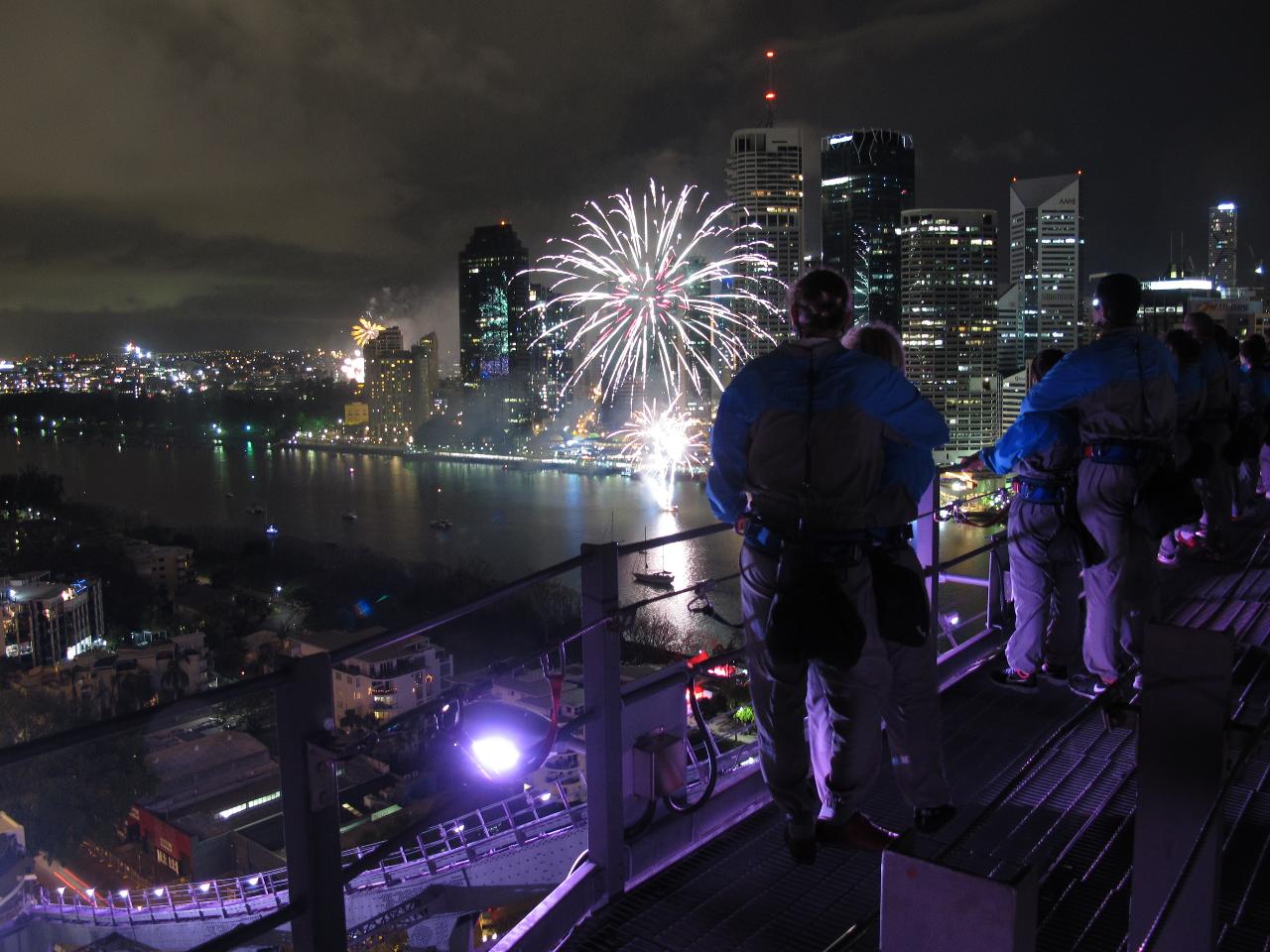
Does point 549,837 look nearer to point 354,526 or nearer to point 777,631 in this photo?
point 777,631

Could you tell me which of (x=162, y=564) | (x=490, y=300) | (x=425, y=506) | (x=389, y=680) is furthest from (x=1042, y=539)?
(x=490, y=300)

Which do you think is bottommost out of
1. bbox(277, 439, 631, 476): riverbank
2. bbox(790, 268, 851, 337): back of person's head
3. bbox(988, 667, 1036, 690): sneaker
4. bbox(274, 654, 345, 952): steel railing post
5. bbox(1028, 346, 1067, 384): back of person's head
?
bbox(277, 439, 631, 476): riverbank

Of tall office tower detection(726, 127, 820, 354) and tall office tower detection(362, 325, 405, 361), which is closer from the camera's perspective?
tall office tower detection(726, 127, 820, 354)

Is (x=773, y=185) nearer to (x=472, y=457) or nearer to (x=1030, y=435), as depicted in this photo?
(x=472, y=457)

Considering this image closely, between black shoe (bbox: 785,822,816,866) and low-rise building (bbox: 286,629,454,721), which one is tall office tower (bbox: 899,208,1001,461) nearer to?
low-rise building (bbox: 286,629,454,721)

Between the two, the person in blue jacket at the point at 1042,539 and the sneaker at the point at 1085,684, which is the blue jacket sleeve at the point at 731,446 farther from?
the sneaker at the point at 1085,684

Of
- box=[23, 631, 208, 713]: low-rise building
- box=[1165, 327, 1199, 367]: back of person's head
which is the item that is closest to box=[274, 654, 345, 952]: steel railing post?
box=[1165, 327, 1199, 367]: back of person's head

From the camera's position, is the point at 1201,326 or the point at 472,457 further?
the point at 472,457
